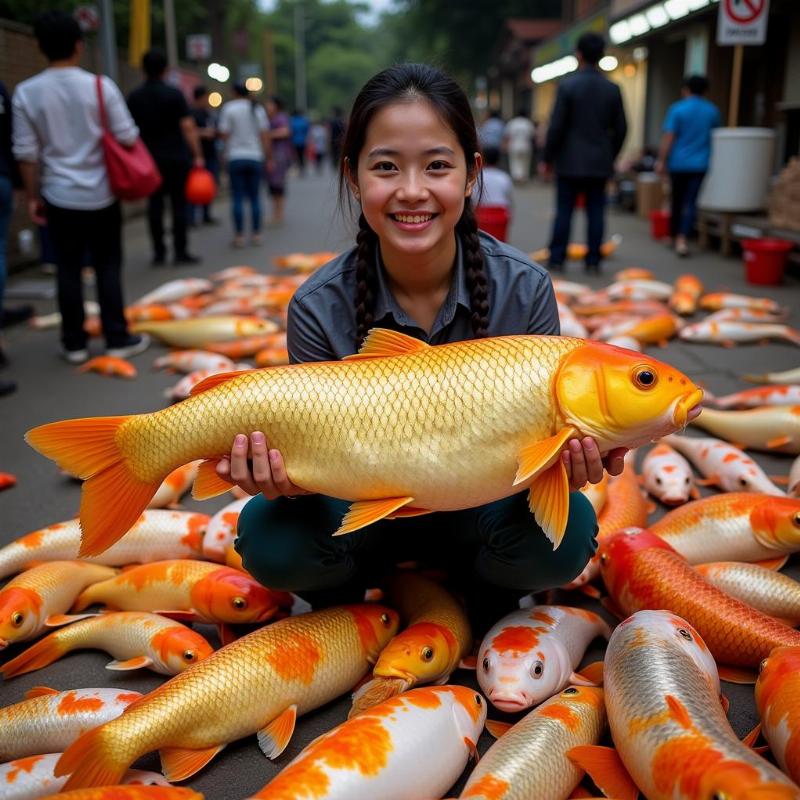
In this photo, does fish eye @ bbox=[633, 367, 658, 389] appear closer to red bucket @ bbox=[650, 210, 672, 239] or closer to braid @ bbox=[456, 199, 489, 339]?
braid @ bbox=[456, 199, 489, 339]

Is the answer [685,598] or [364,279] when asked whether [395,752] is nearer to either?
[685,598]

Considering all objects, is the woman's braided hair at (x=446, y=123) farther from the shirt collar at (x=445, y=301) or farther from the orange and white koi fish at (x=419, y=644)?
the orange and white koi fish at (x=419, y=644)

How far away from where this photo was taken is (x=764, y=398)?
176 inches

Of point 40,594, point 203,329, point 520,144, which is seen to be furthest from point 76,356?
point 520,144

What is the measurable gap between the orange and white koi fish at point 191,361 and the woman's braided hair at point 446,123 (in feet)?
10.0

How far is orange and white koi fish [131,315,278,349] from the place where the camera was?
6.25 m

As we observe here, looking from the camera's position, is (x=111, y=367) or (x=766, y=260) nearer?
(x=111, y=367)

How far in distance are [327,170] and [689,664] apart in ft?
121

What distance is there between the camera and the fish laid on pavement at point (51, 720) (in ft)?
7.18

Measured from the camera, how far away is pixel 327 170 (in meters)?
37.1

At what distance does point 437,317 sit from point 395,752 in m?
1.30

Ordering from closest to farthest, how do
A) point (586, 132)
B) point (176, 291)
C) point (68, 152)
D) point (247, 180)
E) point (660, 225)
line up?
point (68, 152), point (176, 291), point (586, 132), point (247, 180), point (660, 225)

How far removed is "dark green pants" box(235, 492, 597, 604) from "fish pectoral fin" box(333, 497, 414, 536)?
0.41 meters

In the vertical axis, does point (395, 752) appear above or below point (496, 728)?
above
